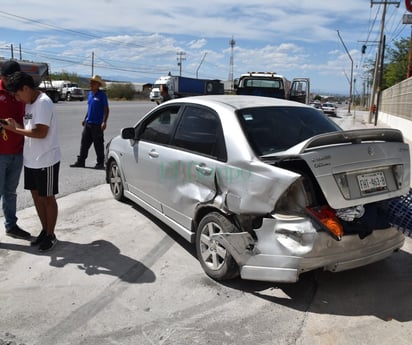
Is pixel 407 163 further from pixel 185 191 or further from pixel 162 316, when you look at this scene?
pixel 162 316

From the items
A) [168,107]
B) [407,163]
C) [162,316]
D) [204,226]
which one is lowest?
[162,316]

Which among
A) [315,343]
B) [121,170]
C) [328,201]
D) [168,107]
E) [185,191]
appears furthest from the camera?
[121,170]

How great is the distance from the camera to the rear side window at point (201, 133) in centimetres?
399

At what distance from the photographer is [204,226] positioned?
158 inches

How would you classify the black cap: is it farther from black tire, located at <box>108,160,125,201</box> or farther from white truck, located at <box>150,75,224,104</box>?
white truck, located at <box>150,75,224,104</box>

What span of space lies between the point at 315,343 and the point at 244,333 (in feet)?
1.67

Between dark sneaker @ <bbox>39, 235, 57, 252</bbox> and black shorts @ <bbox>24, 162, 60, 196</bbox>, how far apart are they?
52 cm

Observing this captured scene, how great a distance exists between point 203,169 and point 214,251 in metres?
0.77

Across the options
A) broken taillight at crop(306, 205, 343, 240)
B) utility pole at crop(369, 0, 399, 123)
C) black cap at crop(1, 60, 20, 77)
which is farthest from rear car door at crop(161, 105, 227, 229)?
utility pole at crop(369, 0, 399, 123)

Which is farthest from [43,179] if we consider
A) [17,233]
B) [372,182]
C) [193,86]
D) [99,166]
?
[193,86]

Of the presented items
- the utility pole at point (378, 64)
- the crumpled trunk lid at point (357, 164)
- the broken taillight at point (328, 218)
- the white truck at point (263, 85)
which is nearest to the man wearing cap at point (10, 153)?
the crumpled trunk lid at point (357, 164)

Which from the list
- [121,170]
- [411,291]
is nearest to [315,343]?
[411,291]

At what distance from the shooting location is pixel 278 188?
10.7 feet

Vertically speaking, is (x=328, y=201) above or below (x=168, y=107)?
below
